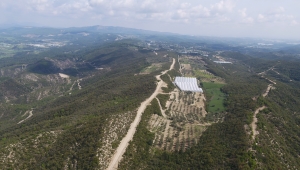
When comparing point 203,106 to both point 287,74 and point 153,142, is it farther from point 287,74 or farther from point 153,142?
point 287,74

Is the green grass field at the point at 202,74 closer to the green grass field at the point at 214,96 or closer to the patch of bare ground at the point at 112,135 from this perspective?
the green grass field at the point at 214,96

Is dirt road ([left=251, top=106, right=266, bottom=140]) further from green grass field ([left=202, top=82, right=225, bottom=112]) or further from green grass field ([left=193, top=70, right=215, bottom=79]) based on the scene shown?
green grass field ([left=193, top=70, right=215, bottom=79])

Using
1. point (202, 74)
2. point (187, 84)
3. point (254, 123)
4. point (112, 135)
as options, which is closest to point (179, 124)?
point (254, 123)

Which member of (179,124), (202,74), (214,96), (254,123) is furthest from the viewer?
(202,74)

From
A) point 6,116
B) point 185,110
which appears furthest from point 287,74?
point 6,116

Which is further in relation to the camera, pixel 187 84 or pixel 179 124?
pixel 187 84

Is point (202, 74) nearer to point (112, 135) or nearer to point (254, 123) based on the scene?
point (254, 123)

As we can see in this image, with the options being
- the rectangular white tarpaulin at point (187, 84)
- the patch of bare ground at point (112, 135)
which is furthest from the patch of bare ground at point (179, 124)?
the rectangular white tarpaulin at point (187, 84)

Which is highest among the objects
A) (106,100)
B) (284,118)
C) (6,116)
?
(284,118)
